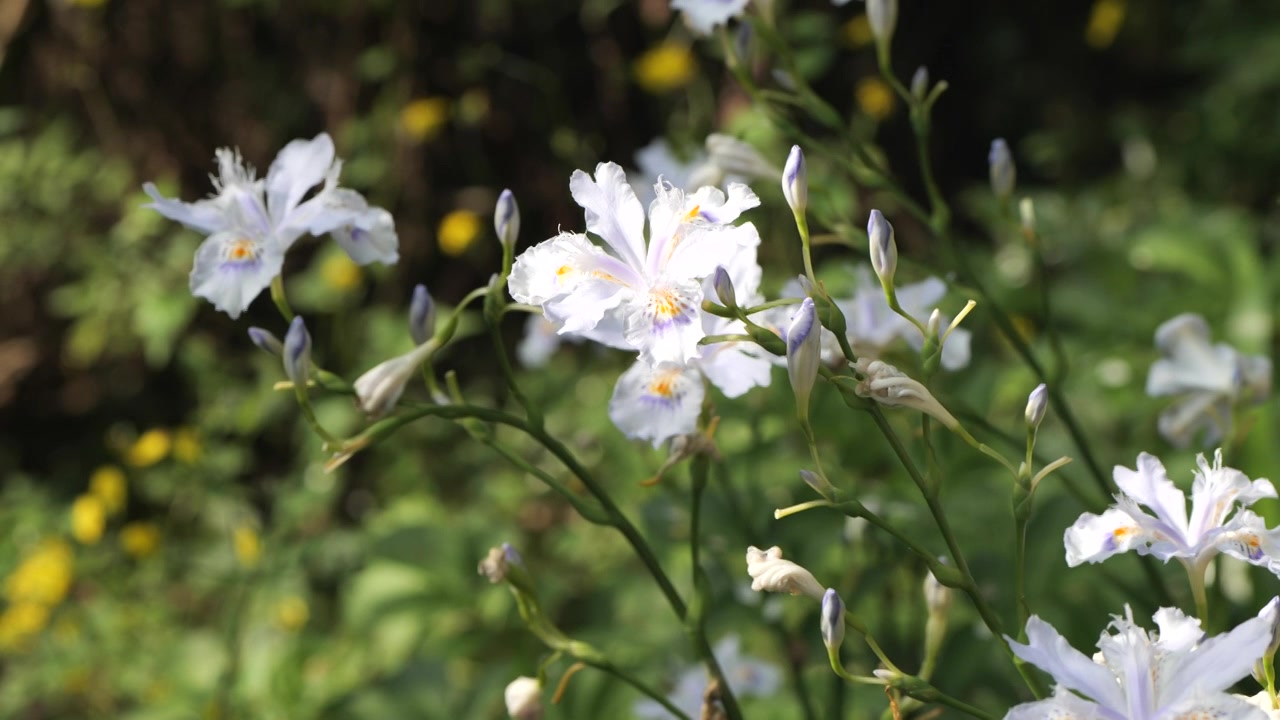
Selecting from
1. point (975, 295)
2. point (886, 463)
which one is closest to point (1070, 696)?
point (975, 295)

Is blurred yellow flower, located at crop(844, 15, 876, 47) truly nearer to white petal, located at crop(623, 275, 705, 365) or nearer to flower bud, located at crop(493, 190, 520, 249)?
flower bud, located at crop(493, 190, 520, 249)

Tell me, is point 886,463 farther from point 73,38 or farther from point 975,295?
point 73,38

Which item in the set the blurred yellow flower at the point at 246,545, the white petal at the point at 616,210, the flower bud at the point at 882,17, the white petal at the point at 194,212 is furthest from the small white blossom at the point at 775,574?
the blurred yellow flower at the point at 246,545

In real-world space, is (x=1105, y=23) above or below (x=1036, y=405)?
below

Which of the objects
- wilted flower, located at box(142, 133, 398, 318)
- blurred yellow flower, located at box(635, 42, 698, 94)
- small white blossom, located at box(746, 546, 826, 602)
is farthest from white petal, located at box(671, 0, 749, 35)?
blurred yellow flower, located at box(635, 42, 698, 94)

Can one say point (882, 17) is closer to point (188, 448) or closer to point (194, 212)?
point (194, 212)

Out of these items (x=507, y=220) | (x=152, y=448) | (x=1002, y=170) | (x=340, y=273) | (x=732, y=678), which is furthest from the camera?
(x=340, y=273)

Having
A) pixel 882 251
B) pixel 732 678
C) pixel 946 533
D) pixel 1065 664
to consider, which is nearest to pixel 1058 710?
pixel 1065 664
